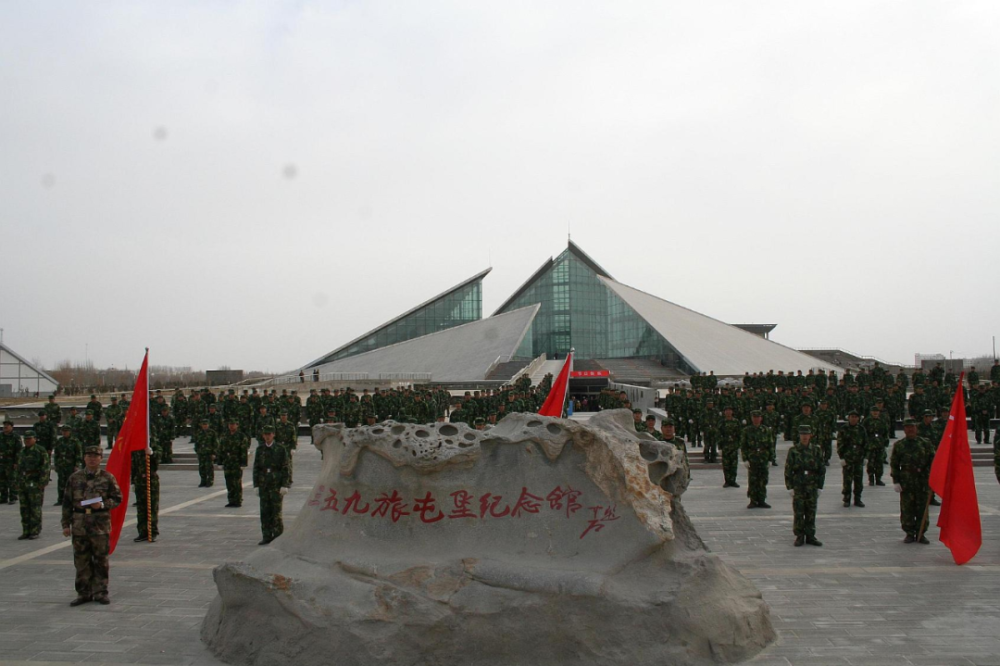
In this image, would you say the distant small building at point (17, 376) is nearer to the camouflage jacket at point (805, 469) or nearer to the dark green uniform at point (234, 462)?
the dark green uniform at point (234, 462)

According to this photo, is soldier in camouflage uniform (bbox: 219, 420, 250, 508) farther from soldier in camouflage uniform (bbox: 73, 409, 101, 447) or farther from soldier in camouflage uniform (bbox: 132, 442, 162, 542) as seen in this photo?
soldier in camouflage uniform (bbox: 73, 409, 101, 447)

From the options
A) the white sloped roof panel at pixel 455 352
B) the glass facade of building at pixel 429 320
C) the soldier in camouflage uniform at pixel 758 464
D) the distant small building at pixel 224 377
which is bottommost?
the soldier in camouflage uniform at pixel 758 464

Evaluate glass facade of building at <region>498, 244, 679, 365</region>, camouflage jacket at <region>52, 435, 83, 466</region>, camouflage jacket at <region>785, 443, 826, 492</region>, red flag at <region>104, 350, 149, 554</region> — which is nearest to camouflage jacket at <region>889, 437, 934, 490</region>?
camouflage jacket at <region>785, 443, 826, 492</region>

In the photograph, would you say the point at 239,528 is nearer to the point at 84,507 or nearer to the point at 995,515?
the point at 84,507

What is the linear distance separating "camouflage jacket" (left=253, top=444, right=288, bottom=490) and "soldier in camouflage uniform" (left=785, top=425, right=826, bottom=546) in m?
4.94

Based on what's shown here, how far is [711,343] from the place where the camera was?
110ft

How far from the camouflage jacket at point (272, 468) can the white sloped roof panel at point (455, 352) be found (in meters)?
23.2

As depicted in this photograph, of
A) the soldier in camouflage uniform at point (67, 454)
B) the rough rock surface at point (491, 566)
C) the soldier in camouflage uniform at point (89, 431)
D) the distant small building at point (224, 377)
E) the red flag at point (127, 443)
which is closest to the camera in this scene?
the rough rock surface at point (491, 566)

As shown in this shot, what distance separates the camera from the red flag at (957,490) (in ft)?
19.1

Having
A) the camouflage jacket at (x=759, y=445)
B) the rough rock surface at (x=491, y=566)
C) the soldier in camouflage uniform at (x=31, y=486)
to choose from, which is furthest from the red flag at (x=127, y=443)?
the camouflage jacket at (x=759, y=445)

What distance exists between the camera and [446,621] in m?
3.79

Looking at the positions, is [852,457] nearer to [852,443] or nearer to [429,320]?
[852,443]

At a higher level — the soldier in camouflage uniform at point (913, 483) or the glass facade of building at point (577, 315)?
the glass facade of building at point (577, 315)

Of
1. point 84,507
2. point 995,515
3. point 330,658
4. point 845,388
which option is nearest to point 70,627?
point 84,507
